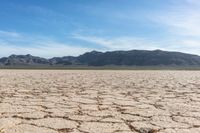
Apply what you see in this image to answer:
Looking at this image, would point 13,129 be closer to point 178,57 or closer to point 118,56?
point 178,57

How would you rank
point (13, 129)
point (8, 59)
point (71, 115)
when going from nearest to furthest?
point (13, 129) < point (71, 115) < point (8, 59)

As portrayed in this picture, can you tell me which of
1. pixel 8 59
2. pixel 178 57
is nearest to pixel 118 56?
pixel 178 57

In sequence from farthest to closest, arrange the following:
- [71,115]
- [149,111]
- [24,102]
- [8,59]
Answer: [8,59] < [24,102] < [149,111] < [71,115]

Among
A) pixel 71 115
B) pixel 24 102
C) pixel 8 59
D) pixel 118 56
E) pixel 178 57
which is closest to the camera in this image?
pixel 71 115

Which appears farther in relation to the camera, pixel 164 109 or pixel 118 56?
pixel 118 56

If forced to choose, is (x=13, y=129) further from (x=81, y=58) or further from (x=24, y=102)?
(x=81, y=58)

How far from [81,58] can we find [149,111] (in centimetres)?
9225

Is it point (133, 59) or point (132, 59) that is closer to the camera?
point (133, 59)

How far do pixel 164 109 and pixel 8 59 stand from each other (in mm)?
91853

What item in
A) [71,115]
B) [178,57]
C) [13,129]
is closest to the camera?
[13,129]

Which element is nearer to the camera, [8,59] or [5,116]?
[5,116]

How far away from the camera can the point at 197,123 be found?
324cm

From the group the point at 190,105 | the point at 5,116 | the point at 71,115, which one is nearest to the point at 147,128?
the point at 71,115

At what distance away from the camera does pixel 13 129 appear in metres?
2.84
